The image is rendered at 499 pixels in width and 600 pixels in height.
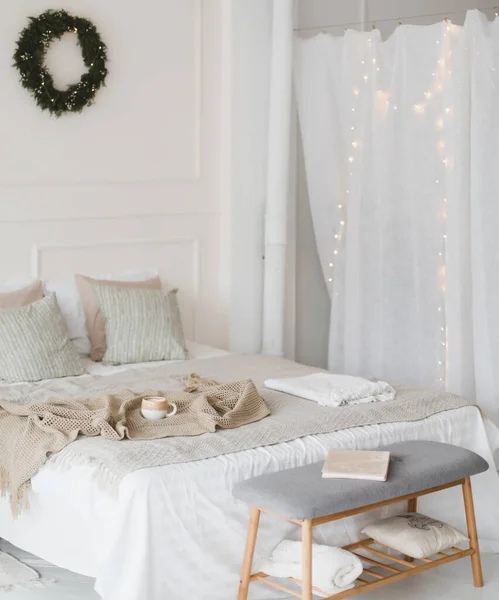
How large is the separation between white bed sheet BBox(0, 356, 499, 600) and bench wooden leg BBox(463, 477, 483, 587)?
1.04 ft

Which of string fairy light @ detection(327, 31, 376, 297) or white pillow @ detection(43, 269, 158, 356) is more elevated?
string fairy light @ detection(327, 31, 376, 297)

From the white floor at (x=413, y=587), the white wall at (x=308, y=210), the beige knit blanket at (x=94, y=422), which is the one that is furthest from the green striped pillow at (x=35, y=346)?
the white wall at (x=308, y=210)

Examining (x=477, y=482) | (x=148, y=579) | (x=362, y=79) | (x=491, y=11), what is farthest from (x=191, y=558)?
(x=491, y=11)

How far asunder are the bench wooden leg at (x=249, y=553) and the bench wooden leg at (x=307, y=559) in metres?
0.16

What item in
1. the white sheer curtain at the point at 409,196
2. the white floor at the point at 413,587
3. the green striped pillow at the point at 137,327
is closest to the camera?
the white floor at the point at 413,587

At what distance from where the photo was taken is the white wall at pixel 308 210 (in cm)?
518

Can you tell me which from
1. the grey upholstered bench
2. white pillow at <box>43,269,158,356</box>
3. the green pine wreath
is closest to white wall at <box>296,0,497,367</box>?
the green pine wreath

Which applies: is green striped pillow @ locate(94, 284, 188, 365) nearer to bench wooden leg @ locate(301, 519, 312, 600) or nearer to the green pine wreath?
the green pine wreath

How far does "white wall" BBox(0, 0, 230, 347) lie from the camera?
4.36 meters

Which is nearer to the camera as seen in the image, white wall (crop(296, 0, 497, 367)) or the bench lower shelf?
the bench lower shelf

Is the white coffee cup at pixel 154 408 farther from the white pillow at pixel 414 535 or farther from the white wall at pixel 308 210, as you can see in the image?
the white wall at pixel 308 210

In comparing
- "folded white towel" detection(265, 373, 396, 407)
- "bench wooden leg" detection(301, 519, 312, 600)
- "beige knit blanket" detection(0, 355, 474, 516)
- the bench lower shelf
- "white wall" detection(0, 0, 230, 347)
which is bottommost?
the bench lower shelf

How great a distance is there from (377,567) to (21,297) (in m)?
1.81

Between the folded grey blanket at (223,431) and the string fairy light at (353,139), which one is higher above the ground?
the string fairy light at (353,139)
